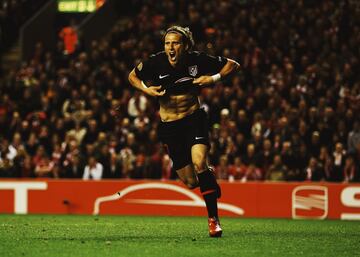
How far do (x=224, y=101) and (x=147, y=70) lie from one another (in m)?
11.1

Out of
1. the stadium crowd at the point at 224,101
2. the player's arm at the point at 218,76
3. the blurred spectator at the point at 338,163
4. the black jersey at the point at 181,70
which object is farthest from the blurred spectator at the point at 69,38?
the player's arm at the point at 218,76

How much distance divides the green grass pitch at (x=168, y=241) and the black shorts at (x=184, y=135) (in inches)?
37.8

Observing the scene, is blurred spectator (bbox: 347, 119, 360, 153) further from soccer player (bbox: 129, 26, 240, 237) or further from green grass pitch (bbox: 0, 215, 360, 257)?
soccer player (bbox: 129, 26, 240, 237)

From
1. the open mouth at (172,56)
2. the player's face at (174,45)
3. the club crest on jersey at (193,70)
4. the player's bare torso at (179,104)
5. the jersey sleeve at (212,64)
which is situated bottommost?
the player's bare torso at (179,104)

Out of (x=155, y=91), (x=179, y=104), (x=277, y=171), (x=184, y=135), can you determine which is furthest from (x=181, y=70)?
(x=277, y=171)

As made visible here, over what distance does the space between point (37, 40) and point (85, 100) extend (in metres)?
5.84

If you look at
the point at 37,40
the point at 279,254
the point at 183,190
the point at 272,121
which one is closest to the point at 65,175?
the point at 183,190

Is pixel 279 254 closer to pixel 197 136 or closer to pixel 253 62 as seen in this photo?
pixel 197 136

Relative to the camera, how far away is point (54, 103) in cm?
2417

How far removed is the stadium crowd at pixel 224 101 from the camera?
2036cm

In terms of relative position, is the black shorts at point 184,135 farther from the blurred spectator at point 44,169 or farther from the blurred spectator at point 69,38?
the blurred spectator at point 69,38

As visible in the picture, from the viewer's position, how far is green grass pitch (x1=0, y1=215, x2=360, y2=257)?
850 cm

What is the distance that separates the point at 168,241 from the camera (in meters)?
9.69

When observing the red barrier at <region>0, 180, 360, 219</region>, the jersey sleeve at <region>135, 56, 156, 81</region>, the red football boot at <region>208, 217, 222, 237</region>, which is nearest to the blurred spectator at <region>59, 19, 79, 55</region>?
the red barrier at <region>0, 180, 360, 219</region>
